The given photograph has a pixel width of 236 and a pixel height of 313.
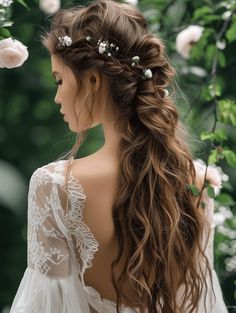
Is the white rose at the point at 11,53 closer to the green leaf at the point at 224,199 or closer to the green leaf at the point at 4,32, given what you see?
the green leaf at the point at 4,32

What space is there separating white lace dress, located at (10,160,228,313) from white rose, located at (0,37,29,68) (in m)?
0.41

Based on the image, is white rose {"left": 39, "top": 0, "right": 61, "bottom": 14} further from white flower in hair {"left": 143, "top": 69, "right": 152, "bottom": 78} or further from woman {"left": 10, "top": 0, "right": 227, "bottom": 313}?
white flower in hair {"left": 143, "top": 69, "right": 152, "bottom": 78}

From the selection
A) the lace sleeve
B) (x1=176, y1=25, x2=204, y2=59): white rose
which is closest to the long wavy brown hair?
the lace sleeve

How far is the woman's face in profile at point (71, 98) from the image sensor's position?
6.37ft

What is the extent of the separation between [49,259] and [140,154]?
307 mm

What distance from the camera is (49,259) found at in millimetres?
1897

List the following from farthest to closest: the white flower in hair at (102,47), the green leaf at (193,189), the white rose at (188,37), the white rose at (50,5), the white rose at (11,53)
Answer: the white rose at (188,37) < the white rose at (50,5) < the white rose at (11,53) < the green leaf at (193,189) < the white flower in hair at (102,47)

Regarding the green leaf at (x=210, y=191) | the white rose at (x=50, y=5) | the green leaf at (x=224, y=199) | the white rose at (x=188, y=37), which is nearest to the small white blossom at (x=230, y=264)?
the green leaf at (x=224, y=199)

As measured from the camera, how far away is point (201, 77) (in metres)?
3.25

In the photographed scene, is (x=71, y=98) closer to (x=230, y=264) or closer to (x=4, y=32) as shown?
(x=4, y=32)

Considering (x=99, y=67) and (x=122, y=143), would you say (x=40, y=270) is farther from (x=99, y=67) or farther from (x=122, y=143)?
(x=99, y=67)

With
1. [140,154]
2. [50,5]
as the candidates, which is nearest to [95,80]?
[140,154]

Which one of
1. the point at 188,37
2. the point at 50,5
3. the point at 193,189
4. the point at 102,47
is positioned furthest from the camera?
the point at 188,37

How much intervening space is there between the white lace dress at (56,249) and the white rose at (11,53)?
1.33 feet
